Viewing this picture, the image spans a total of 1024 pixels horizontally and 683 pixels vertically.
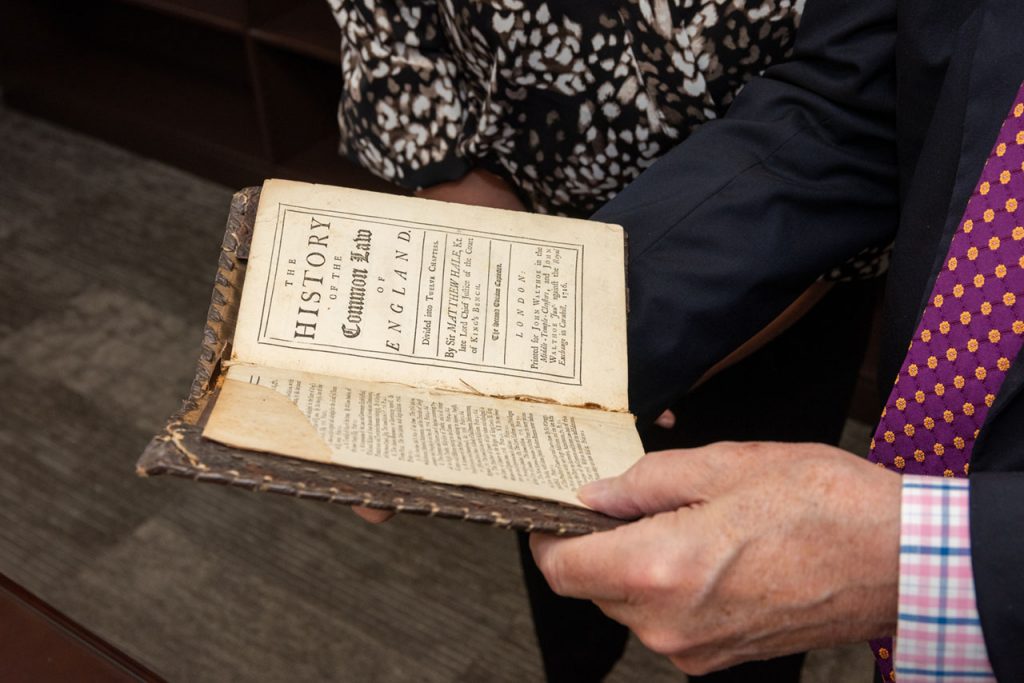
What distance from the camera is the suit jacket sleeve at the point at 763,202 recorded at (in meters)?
0.74

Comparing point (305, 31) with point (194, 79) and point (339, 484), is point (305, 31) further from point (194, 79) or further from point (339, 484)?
point (339, 484)

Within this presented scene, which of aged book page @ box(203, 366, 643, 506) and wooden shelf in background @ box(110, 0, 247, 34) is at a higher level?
aged book page @ box(203, 366, 643, 506)

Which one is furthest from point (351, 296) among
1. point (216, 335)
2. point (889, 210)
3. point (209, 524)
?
point (209, 524)

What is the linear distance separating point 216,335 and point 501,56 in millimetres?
393

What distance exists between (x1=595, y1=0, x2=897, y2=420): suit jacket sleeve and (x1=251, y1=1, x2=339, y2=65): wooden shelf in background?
1359 millimetres

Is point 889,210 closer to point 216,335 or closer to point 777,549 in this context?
point 777,549

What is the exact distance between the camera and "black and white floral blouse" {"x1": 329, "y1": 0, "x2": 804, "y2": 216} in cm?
81

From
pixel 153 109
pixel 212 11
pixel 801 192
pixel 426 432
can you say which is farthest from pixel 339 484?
pixel 153 109

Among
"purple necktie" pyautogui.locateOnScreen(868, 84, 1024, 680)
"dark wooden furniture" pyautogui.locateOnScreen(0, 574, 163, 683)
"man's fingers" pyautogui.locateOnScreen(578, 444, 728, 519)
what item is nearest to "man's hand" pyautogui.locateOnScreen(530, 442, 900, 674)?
"man's fingers" pyautogui.locateOnScreen(578, 444, 728, 519)

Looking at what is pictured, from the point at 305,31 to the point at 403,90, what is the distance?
1186 mm

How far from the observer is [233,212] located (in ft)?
2.28

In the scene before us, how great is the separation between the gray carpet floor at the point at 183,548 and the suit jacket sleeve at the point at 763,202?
2.68 ft

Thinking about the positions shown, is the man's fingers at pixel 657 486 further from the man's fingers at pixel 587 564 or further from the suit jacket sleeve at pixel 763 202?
the suit jacket sleeve at pixel 763 202

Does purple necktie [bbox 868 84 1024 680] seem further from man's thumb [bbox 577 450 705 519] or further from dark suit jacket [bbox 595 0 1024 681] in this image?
man's thumb [bbox 577 450 705 519]
